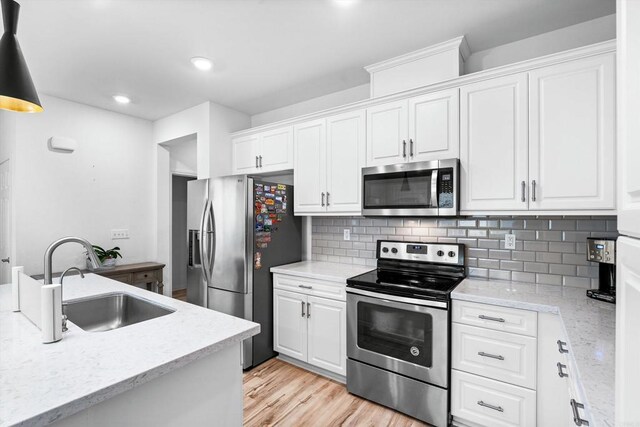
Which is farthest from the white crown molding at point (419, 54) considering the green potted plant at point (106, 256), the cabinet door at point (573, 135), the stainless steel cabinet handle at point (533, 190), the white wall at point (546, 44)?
the green potted plant at point (106, 256)

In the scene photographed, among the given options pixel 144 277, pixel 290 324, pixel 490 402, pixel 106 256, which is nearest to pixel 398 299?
pixel 490 402

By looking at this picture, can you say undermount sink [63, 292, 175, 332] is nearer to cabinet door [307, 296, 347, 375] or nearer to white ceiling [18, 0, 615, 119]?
cabinet door [307, 296, 347, 375]

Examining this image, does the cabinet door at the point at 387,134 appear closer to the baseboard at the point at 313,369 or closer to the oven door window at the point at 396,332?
the oven door window at the point at 396,332

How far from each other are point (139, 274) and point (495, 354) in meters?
3.68

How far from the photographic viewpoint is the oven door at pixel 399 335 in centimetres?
198

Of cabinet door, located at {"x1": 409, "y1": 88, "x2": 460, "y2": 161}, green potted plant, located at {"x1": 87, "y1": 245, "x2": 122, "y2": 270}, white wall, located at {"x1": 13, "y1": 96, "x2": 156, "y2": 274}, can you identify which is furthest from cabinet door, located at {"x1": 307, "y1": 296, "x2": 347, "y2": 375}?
white wall, located at {"x1": 13, "y1": 96, "x2": 156, "y2": 274}

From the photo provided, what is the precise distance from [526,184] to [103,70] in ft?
11.5

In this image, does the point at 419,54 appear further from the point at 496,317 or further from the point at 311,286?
the point at 311,286

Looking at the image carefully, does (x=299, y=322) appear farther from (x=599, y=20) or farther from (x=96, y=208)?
(x=599, y=20)

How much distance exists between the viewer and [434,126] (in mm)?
2271

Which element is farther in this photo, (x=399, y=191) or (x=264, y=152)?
(x=264, y=152)

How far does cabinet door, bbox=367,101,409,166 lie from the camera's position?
Result: 2.41 metres

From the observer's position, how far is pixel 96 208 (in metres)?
3.68

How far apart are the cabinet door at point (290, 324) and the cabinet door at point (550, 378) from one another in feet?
5.52
